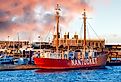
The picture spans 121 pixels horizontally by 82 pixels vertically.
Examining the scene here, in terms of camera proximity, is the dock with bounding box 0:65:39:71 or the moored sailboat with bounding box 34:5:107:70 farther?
the moored sailboat with bounding box 34:5:107:70

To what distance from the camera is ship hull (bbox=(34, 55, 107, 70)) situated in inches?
4434

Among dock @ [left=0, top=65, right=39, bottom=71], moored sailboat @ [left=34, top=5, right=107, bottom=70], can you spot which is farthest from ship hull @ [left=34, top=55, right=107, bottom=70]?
dock @ [left=0, top=65, right=39, bottom=71]

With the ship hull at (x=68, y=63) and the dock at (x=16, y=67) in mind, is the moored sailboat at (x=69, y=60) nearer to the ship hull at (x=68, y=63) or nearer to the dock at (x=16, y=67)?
the ship hull at (x=68, y=63)

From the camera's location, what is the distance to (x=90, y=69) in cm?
11994

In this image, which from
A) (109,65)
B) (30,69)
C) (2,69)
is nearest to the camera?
(2,69)

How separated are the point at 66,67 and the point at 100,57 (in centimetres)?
1032

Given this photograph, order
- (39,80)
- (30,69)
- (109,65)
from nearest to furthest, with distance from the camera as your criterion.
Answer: (39,80) < (30,69) < (109,65)

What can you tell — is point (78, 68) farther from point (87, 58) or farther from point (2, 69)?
point (2, 69)

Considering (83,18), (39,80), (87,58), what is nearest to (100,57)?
(87,58)

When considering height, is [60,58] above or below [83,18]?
below

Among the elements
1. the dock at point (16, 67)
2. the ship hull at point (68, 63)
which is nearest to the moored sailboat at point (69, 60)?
the ship hull at point (68, 63)

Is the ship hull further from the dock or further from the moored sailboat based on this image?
the dock

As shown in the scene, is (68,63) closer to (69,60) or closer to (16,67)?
(69,60)

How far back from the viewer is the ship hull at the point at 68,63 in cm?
11262
